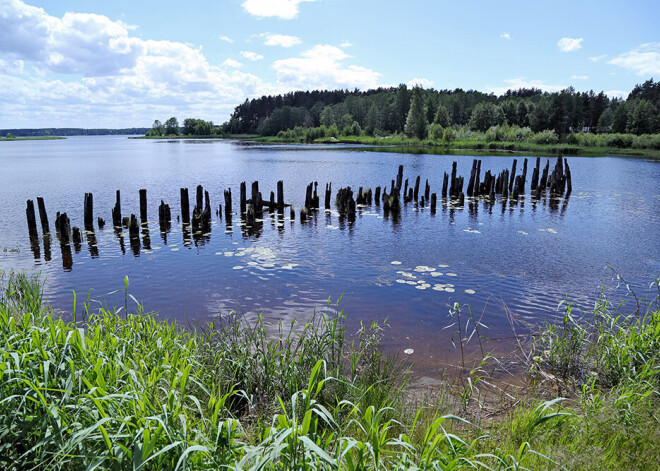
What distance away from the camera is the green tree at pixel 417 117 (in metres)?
124

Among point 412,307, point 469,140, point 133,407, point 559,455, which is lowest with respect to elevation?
point 412,307

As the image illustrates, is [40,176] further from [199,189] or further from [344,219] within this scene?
[344,219]

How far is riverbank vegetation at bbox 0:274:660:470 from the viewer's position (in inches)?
138

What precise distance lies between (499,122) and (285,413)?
455 feet

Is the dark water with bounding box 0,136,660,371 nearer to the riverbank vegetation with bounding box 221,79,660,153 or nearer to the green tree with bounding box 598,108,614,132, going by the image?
the riverbank vegetation with bounding box 221,79,660,153

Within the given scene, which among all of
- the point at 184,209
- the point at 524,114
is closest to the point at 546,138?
the point at 524,114

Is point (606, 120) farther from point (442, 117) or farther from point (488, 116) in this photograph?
point (442, 117)

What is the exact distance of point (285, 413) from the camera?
12.3 ft

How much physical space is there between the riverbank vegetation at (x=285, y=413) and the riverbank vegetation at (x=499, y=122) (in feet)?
317

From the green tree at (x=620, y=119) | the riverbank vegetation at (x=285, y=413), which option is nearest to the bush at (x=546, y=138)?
the green tree at (x=620, y=119)

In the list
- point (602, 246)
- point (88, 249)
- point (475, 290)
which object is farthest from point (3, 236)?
point (602, 246)

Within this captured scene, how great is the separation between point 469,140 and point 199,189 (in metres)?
102

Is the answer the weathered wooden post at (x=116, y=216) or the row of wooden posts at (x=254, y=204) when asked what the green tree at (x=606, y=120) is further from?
the weathered wooden post at (x=116, y=216)

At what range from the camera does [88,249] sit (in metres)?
18.1
